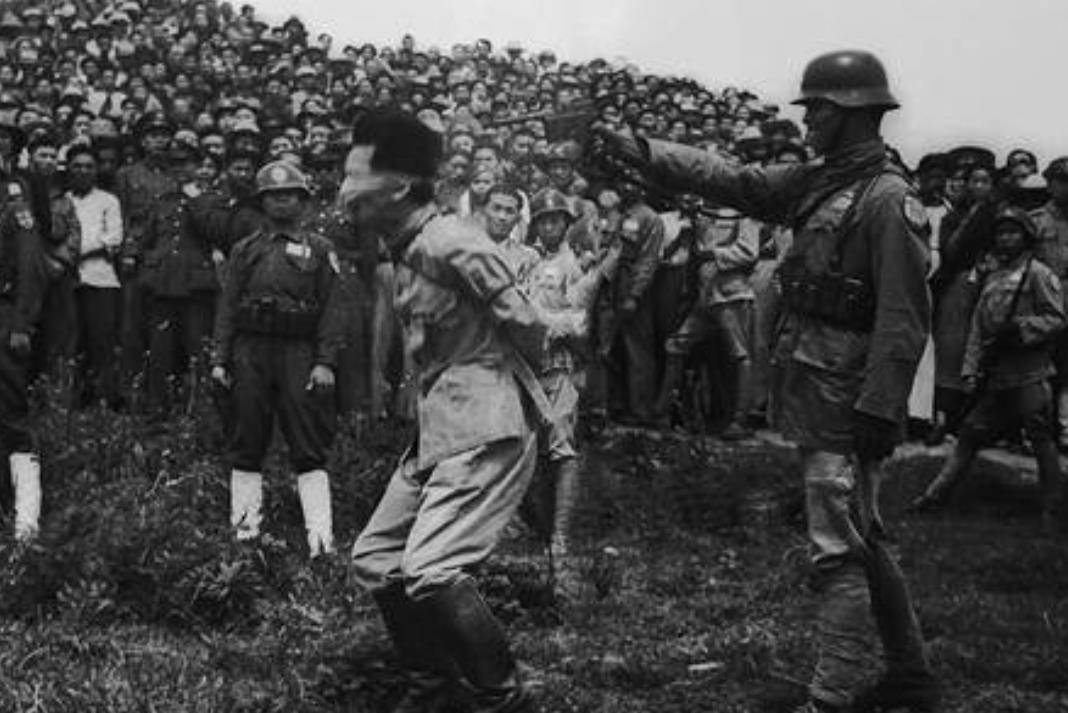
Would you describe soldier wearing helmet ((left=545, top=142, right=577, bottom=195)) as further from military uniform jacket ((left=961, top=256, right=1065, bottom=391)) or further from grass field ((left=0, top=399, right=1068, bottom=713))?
military uniform jacket ((left=961, top=256, right=1065, bottom=391))

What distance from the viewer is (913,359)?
4934 mm

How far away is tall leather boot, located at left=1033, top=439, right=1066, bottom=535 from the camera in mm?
9273

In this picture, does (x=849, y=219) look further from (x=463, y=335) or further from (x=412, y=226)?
(x=412, y=226)

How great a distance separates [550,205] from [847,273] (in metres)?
3.99

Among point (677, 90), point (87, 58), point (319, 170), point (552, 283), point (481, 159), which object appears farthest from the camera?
point (677, 90)

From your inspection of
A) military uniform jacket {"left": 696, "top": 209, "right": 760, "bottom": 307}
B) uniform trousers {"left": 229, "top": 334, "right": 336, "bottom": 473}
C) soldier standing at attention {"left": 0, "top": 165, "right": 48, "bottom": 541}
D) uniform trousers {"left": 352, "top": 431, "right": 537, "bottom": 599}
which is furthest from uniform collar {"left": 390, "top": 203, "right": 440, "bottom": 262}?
military uniform jacket {"left": 696, "top": 209, "right": 760, "bottom": 307}

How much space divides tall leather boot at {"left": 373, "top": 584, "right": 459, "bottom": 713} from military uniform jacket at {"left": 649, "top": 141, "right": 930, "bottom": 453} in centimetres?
141

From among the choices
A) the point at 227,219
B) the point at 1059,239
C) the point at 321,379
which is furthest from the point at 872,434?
the point at 227,219

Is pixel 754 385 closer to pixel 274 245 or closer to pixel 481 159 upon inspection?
pixel 481 159

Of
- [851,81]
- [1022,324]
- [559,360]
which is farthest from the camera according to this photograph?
[1022,324]

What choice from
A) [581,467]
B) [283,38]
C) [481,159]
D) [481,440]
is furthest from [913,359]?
[283,38]

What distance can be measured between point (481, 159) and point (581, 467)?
117 inches

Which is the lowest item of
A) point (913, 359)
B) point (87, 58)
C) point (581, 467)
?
point (581, 467)

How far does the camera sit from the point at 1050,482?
30.9 ft
